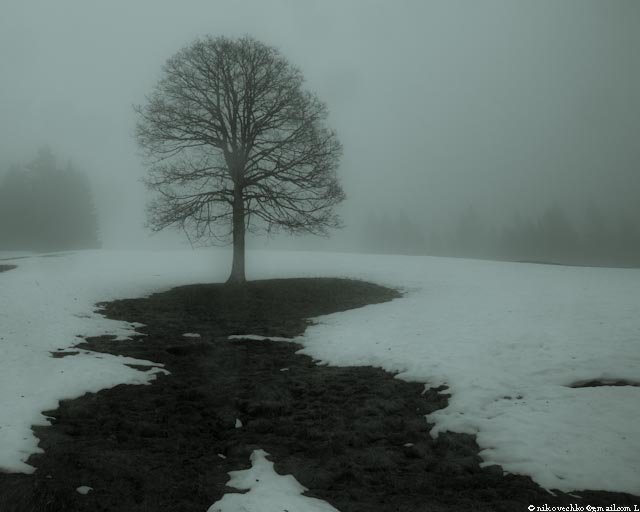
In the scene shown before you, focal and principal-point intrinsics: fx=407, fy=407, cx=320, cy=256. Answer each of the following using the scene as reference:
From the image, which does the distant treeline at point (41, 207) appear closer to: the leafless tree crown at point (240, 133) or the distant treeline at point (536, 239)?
the leafless tree crown at point (240, 133)

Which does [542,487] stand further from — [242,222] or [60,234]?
[60,234]

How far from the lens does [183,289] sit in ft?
64.7

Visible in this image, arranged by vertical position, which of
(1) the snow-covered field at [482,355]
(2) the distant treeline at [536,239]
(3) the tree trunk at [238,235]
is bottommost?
(1) the snow-covered field at [482,355]

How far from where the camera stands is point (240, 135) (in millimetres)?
19516

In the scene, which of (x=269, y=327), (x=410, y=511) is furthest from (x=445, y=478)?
(x=269, y=327)

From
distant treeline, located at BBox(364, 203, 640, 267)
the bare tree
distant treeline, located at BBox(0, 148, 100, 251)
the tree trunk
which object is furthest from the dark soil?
distant treeline, located at BBox(364, 203, 640, 267)

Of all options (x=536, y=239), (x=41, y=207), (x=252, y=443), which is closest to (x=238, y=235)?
(x=252, y=443)

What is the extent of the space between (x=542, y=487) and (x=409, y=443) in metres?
1.94

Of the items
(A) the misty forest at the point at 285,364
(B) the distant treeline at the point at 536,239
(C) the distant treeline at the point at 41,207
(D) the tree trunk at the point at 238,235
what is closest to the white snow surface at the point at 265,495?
(A) the misty forest at the point at 285,364

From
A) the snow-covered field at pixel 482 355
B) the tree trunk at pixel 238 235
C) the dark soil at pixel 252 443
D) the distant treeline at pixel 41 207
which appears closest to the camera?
the dark soil at pixel 252 443

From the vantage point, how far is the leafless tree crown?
18609 mm

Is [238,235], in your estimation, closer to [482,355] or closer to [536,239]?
[482,355]

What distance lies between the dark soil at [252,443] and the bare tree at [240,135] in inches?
355

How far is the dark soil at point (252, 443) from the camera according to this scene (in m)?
4.66
